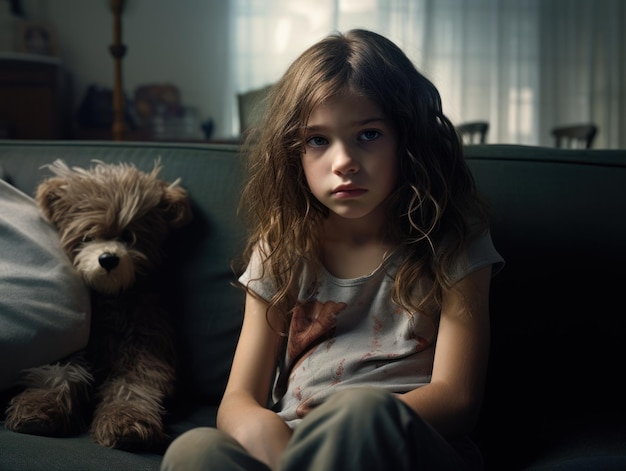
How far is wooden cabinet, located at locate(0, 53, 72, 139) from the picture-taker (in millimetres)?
3301

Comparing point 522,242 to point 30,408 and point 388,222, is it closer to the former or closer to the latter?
point 388,222

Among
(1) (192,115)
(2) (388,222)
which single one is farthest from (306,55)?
(1) (192,115)

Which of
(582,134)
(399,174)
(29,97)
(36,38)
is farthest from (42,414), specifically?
(36,38)

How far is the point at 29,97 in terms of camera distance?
3.37 meters

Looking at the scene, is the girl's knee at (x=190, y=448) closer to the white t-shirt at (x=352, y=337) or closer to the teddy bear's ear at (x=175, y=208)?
the white t-shirt at (x=352, y=337)

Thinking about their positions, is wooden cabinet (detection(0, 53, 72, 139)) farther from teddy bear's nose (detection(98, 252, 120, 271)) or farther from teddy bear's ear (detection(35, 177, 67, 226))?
teddy bear's nose (detection(98, 252, 120, 271))

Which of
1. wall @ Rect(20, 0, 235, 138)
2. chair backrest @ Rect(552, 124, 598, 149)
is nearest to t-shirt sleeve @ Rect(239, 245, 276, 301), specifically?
chair backrest @ Rect(552, 124, 598, 149)

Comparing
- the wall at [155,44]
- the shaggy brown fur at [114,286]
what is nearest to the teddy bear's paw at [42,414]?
the shaggy brown fur at [114,286]

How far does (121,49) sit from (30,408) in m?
2.05

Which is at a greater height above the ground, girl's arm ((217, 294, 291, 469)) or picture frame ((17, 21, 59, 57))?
picture frame ((17, 21, 59, 57))

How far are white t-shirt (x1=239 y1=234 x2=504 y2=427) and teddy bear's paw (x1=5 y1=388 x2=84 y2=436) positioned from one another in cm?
30

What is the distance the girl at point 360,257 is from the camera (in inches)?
37.1

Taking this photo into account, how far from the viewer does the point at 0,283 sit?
115 cm

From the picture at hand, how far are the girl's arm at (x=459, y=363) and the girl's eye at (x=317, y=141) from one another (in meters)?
0.26
